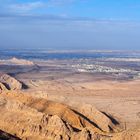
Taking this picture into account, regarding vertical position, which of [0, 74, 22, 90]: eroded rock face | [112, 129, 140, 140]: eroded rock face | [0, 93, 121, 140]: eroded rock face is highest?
[112, 129, 140, 140]: eroded rock face

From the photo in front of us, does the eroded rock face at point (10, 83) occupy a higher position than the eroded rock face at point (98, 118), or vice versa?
the eroded rock face at point (98, 118)

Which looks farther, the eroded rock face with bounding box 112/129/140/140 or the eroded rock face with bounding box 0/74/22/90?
the eroded rock face with bounding box 0/74/22/90

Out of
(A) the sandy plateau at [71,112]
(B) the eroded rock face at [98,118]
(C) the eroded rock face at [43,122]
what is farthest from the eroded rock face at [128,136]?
(B) the eroded rock face at [98,118]

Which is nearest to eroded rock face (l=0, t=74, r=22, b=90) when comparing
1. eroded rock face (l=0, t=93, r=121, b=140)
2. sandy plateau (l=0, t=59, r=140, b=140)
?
sandy plateau (l=0, t=59, r=140, b=140)

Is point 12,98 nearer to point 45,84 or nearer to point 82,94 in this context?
point 82,94

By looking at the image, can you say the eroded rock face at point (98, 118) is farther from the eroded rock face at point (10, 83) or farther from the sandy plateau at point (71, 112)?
the eroded rock face at point (10, 83)

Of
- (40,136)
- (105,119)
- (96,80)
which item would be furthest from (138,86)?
(40,136)

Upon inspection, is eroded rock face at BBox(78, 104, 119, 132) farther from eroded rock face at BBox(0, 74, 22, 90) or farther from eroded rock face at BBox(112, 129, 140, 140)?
eroded rock face at BBox(0, 74, 22, 90)

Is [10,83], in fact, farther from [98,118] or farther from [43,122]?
[43,122]

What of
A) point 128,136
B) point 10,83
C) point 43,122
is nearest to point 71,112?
point 43,122
